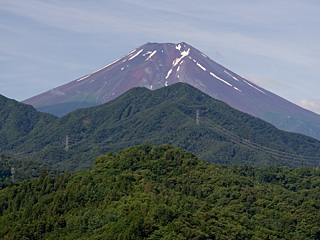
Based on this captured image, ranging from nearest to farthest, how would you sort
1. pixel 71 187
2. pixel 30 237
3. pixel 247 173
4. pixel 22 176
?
pixel 30 237
pixel 71 187
pixel 247 173
pixel 22 176

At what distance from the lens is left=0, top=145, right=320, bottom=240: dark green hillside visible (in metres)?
78.6

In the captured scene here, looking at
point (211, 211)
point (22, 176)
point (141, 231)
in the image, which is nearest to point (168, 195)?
point (211, 211)

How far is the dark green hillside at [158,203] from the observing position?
78562mm

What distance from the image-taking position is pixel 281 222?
304ft

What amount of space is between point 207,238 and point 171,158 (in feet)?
119

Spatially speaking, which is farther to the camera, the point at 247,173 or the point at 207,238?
the point at 247,173

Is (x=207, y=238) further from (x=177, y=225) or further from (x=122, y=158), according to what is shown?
→ (x=122, y=158)

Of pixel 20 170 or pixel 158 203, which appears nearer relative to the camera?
pixel 158 203

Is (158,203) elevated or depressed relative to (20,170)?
elevated

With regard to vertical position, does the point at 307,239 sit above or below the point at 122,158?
below

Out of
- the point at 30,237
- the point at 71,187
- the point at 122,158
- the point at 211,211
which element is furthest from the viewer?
the point at 122,158

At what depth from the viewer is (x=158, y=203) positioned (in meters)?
84.4

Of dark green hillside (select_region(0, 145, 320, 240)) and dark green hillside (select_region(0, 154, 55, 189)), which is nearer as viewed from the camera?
dark green hillside (select_region(0, 145, 320, 240))

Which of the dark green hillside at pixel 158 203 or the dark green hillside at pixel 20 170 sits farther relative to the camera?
the dark green hillside at pixel 20 170
